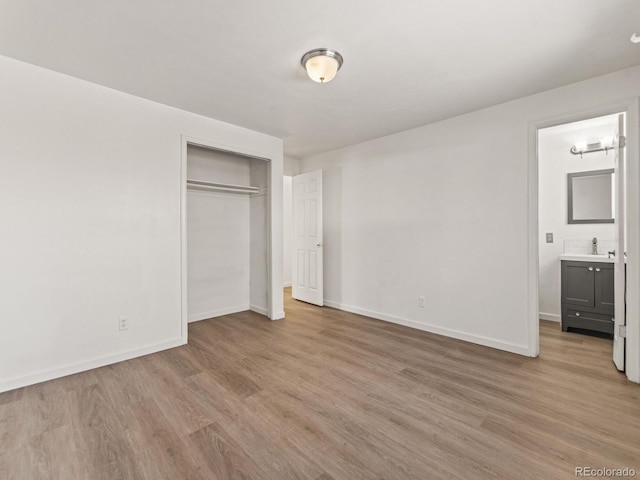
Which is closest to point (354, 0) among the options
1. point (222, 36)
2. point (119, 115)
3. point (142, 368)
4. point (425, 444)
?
point (222, 36)

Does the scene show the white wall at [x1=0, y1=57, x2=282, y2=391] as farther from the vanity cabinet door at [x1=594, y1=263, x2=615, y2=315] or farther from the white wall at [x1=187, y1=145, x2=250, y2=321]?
the vanity cabinet door at [x1=594, y1=263, x2=615, y2=315]

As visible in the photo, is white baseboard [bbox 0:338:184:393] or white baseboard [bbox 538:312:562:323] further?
white baseboard [bbox 538:312:562:323]

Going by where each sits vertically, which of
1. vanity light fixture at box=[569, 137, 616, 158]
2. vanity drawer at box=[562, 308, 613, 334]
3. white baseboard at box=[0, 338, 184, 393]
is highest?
vanity light fixture at box=[569, 137, 616, 158]

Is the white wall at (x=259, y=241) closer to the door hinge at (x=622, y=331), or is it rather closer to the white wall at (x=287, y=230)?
the white wall at (x=287, y=230)

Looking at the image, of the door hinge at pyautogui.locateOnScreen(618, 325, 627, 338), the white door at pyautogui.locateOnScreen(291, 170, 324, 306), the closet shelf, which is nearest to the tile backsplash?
the door hinge at pyautogui.locateOnScreen(618, 325, 627, 338)

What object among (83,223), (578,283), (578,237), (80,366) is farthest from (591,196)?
(80,366)

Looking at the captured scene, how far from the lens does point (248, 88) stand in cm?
270

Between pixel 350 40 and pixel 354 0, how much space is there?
0.34 m

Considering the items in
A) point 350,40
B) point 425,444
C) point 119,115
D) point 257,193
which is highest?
point 350,40

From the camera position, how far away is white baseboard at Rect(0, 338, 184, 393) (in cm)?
229

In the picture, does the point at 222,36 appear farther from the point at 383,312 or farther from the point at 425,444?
the point at 383,312

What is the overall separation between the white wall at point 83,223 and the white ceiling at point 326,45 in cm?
28

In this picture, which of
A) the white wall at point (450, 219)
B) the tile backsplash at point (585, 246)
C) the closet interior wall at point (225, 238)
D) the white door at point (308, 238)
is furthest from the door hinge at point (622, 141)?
the closet interior wall at point (225, 238)

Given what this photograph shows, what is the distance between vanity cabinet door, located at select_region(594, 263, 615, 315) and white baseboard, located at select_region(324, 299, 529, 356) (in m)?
1.33
